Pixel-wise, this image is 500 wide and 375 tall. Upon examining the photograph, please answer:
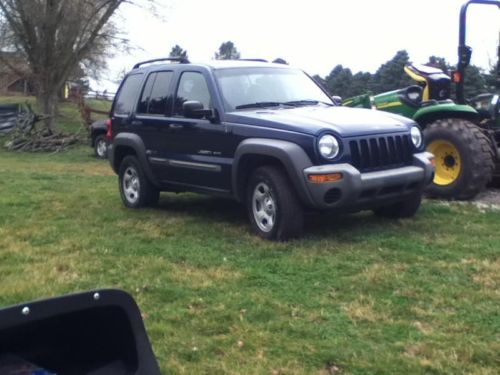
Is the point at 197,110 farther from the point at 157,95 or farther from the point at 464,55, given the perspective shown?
the point at 464,55

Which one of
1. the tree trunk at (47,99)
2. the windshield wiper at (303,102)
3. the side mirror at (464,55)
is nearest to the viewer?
the windshield wiper at (303,102)

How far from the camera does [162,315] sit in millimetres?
→ 5035

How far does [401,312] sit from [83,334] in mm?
2667

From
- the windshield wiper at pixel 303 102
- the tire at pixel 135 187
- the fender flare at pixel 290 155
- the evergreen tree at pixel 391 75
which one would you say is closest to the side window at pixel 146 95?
the tire at pixel 135 187

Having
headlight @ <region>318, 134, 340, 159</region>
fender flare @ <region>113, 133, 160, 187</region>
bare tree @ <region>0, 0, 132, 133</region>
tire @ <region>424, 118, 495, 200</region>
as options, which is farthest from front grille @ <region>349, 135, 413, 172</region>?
bare tree @ <region>0, 0, 132, 133</region>

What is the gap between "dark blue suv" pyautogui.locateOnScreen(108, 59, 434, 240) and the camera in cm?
695

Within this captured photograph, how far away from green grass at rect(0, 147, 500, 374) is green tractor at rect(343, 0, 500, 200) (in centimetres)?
56

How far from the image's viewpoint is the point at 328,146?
6.93 metres

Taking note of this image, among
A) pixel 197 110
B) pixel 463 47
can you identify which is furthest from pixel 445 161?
pixel 197 110

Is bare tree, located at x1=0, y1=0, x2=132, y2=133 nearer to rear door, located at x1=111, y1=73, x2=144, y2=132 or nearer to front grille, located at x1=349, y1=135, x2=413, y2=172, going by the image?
rear door, located at x1=111, y1=73, x2=144, y2=132

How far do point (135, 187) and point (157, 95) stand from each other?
1264 mm

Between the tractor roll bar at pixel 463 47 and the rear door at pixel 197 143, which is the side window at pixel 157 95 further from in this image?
the tractor roll bar at pixel 463 47

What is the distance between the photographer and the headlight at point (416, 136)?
7.73 meters

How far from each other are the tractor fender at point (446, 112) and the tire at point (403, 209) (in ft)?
6.36
